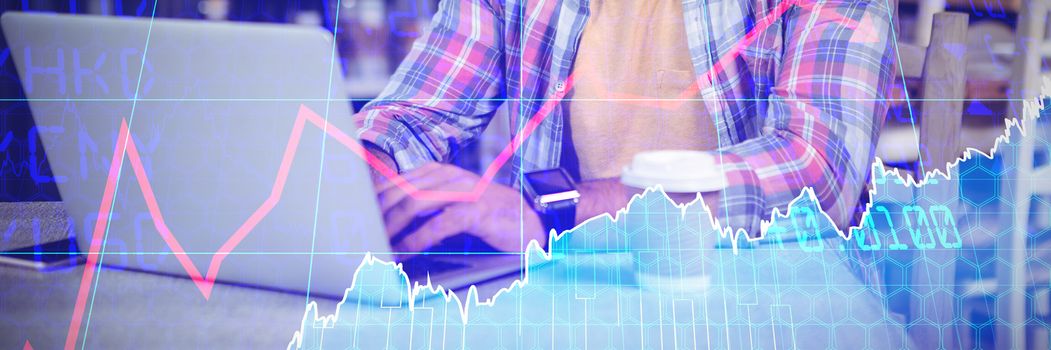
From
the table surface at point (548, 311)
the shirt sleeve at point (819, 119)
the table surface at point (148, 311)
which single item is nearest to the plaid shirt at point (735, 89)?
the shirt sleeve at point (819, 119)

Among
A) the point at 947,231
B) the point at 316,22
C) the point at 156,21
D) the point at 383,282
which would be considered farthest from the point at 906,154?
the point at 156,21

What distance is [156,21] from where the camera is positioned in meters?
1.12

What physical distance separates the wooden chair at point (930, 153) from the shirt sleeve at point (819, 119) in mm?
46

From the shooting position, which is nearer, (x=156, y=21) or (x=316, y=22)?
(x=156, y=21)

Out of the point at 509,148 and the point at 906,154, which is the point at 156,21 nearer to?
the point at 509,148

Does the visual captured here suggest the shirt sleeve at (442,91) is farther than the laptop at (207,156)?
Yes

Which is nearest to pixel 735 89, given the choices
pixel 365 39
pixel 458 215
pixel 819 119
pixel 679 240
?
pixel 819 119

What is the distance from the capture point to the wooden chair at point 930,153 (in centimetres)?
113

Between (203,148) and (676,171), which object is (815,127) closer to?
(676,171)

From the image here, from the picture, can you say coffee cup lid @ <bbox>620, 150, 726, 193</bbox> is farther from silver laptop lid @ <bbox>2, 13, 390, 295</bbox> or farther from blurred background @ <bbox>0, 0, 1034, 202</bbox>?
silver laptop lid @ <bbox>2, 13, 390, 295</bbox>

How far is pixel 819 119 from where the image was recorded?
3.83 feet

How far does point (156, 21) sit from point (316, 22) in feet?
0.83

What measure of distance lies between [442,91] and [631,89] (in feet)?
1.12

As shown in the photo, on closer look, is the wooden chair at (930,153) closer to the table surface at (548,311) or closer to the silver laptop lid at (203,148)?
the table surface at (548,311)
